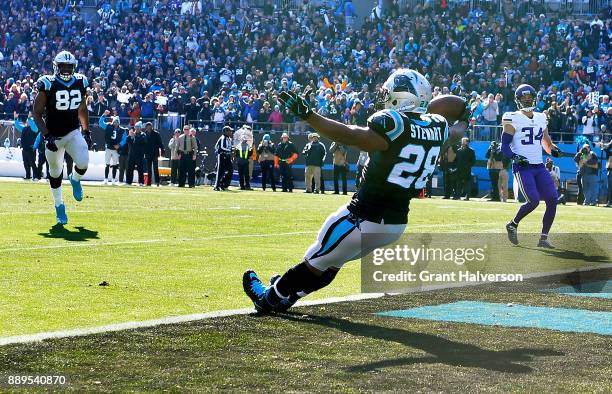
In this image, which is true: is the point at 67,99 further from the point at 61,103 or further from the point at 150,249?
the point at 150,249

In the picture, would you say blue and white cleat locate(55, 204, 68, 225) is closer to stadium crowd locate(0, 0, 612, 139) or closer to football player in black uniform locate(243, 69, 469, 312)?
football player in black uniform locate(243, 69, 469, 312)

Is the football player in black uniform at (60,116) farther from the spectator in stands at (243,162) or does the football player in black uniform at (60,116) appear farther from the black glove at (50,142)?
the spectator in stands at (243,162)

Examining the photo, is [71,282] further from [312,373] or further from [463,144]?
[463,144]

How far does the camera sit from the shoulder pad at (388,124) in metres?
6.93

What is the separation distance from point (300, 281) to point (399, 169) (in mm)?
1039

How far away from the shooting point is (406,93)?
23.8ft

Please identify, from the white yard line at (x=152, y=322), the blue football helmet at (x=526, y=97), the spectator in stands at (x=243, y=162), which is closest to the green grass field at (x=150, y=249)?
the white yard line at (x=152, y=322)

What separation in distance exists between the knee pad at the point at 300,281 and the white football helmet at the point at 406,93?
4.00ft

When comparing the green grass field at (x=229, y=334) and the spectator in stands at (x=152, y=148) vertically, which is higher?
the spectator in stands at (x=152, y=148)

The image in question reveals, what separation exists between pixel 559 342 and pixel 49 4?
139 feet

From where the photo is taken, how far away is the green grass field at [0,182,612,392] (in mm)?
5473

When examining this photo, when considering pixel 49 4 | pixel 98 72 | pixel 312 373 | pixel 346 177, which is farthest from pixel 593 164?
pixel 49 4

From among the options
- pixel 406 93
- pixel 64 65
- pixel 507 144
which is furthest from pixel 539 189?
pixel 406 93

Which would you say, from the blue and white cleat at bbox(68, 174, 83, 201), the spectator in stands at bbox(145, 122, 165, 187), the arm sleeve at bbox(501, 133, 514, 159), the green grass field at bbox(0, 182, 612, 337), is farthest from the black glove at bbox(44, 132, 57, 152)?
the spectator in stands at bbox(145, 122, 165, 187)
